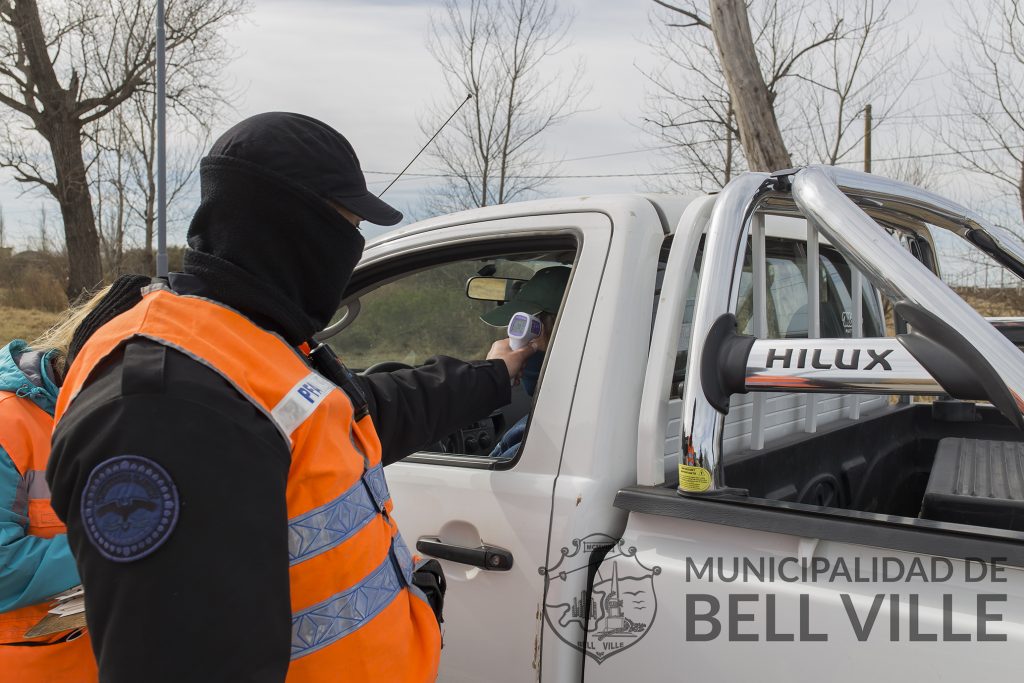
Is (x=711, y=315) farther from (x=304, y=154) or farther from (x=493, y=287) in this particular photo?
(x=493, y=287)

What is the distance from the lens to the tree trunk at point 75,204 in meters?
16.8

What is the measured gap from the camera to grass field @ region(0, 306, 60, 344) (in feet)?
55.7

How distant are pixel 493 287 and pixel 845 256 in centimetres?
141

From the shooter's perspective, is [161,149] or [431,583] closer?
[431,583]

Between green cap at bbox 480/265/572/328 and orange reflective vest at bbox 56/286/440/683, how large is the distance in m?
1.23

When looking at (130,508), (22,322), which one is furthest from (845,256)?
(22,322)

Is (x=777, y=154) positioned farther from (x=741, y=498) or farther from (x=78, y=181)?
(x=78, y=181)

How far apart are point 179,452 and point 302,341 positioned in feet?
1.29

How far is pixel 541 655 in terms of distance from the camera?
5.64 feet

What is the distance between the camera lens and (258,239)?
1.26 meters

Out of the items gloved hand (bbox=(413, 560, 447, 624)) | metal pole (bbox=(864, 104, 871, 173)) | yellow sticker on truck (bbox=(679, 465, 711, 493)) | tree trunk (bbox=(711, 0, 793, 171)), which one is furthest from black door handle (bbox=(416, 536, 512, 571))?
metal pole (bbox=(864, 104, 871, 173))

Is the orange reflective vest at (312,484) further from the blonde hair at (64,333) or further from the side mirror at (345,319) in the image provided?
the side mirror at (345,319)

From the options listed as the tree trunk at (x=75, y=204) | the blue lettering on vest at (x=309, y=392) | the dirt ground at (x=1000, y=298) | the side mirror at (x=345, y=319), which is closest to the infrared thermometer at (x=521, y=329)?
the side mirror at (x=345, y=319)

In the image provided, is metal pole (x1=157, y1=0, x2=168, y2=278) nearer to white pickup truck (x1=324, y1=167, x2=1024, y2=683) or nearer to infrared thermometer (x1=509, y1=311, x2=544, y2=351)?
white pickup truck (x1=324, y1=167, x2=1024, y2=683)
